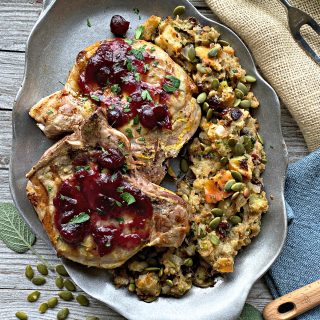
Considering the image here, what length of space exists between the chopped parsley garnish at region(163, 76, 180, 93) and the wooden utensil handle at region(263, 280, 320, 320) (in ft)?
6.63

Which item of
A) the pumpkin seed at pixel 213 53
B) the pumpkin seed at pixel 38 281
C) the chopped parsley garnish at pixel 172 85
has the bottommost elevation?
the pumpkin seed at pixel 38 281

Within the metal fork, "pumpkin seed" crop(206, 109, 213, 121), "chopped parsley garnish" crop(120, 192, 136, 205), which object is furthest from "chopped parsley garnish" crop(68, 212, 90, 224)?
the metal fork

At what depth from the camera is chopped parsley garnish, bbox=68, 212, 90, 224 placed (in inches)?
169

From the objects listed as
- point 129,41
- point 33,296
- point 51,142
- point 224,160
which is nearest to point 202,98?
point 224,160

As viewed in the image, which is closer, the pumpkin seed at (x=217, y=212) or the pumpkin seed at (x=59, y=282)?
the pumpkin seed at (x=217, y=212)

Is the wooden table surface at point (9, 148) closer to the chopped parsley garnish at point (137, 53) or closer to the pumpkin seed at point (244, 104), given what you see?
the pumpkin seed at point (244, 104)

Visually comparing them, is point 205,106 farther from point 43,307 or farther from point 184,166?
point 43,307

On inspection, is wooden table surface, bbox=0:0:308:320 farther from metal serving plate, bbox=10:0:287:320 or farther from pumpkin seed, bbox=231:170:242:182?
pumpkin seed, bbox=231:170:242:182

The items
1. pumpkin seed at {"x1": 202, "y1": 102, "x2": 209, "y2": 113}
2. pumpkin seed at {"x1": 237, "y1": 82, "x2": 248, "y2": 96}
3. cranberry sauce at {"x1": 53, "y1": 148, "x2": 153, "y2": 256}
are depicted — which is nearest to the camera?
cranberry sauce at {"x1": 53, "y1": 148, "x2": 153, "y2": 256}

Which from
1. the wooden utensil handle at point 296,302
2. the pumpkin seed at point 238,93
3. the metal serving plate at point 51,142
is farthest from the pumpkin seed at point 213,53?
the wooden utensil handle at point 296,302

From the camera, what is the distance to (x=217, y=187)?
4547 mm

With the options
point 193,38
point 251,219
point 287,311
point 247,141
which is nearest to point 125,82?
point 193,38

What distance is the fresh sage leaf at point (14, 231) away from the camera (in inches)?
194

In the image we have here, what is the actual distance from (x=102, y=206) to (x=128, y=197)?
0.70 feet
